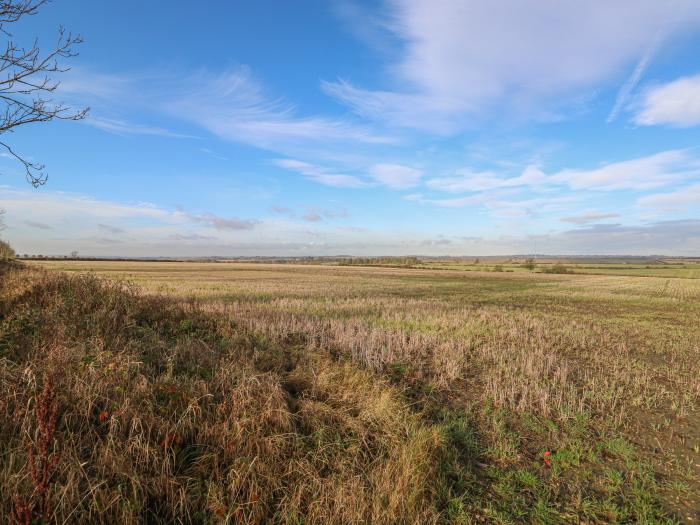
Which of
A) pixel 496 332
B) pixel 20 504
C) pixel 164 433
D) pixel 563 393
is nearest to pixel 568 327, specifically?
pixel 496 332

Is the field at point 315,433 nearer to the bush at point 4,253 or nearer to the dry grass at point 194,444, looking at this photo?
the dry grass at point 194,444

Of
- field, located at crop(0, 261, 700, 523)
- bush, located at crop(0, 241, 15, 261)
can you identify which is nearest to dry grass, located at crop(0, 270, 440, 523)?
field, located at crop(0, 261, 700, 523)

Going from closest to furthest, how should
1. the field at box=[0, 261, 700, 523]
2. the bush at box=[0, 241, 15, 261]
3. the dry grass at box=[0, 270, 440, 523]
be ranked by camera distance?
the dry grass at box=[0, 270, 440, 523]
the field at box=[0, 261, 700, 523]
the bush at box=[0, 241, 15, 261]

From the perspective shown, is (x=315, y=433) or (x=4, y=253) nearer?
(x=315, y=433)

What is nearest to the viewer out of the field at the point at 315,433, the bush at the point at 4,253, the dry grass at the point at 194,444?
the dry grass at the point at 194,444

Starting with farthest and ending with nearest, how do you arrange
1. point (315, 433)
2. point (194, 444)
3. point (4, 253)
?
point (4, 253)
point (315, 433)
point (194, 444)

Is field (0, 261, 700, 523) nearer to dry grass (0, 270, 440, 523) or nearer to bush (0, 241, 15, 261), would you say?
dry grass (0, 270, 440, 523)

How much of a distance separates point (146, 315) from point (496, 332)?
13853mm

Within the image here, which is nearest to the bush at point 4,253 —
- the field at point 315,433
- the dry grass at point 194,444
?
the field at point 315,433

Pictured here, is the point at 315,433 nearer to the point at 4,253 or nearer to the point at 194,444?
the point at 194,444

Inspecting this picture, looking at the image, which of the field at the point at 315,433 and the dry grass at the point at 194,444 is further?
the field at the point at 315,433

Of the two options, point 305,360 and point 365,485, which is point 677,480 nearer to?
point 365,485

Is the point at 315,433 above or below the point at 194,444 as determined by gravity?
below

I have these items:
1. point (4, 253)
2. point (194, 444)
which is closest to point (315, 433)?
point (194, 444)
